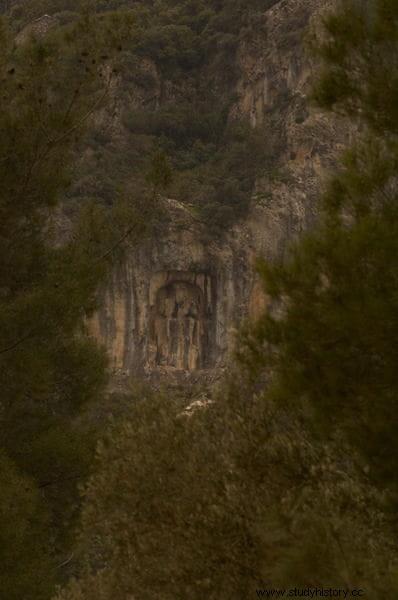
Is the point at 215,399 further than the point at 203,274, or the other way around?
the point at 203,274

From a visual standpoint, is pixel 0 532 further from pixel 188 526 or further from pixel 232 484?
pixel 232 484

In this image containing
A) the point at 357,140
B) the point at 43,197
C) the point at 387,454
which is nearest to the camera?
the point at 387,454

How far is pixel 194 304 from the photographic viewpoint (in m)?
40.7

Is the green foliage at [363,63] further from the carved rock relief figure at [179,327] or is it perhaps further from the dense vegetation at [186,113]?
the dense vegetation at [186,113]

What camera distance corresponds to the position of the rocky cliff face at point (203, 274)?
38.5m

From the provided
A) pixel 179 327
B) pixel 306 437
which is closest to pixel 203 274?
pixel 179 327

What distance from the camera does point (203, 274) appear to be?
40844 mm

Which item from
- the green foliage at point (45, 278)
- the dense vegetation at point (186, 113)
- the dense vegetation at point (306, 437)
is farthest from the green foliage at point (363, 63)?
the dense vegetation at point (186, 113)

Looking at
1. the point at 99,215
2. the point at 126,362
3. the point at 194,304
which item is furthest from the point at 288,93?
the point at 99,215

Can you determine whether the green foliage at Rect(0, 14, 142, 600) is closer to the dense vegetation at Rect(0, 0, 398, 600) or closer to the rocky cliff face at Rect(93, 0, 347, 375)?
the dense vegetation at Rect(0, 0, 398, 600)

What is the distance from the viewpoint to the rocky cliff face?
1517 inches

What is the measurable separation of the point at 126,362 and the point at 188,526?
3190cm

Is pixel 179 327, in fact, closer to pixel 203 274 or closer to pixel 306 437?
pixel 203 274

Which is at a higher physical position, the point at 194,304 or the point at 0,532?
the point at 194,304
